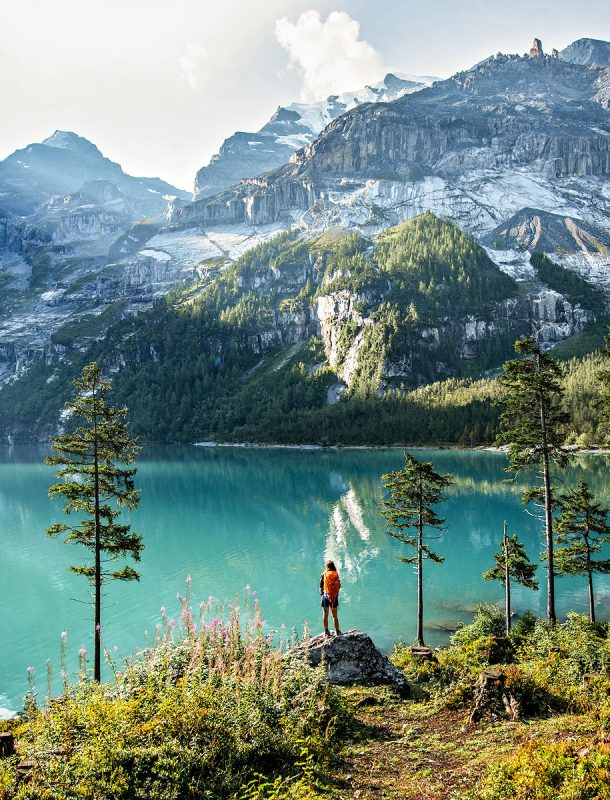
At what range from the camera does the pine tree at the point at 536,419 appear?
83.1 feet

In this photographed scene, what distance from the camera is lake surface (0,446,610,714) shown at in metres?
34.7

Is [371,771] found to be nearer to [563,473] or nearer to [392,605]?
[392,605]

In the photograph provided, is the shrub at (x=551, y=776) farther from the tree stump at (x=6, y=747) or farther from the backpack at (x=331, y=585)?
the backpack at (x=331, y=585)

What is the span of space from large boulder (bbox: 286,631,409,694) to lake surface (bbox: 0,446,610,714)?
8.36m

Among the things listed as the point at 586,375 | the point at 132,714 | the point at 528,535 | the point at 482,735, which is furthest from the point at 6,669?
the point at 586,375

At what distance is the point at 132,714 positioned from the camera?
8.66 m

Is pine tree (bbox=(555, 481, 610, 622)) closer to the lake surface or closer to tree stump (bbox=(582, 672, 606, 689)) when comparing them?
the lake surface

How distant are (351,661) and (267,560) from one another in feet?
125

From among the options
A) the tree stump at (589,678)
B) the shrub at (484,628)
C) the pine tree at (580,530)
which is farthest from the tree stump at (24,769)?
the pine tree at (580,530)

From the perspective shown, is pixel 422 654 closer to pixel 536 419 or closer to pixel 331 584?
pixel 331 584

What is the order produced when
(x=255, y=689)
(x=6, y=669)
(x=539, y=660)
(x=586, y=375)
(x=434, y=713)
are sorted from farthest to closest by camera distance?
(x=586, y=375), (x=6, y=669), (x=539, y=660), (x=434, y=713), (x=255, y=689)

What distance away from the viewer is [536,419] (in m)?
26.1

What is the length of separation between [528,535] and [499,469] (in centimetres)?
5217

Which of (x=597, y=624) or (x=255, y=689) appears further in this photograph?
(x=597, y=624)
